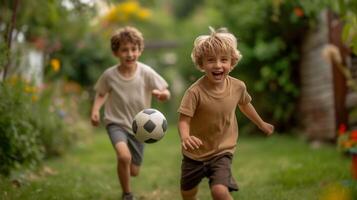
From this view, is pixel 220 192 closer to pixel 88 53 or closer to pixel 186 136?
pixel 186 136

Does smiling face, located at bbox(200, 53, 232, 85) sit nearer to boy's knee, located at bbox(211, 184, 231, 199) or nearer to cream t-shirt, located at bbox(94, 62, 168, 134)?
boy's knee, located at bbox(211, 184, 231, 199)

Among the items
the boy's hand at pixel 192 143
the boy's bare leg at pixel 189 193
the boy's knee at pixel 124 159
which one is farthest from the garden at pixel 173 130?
the boy's hand at pixel 192 143

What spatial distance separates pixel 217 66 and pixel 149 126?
2.79 ft

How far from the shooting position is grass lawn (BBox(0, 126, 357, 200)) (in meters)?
5.06

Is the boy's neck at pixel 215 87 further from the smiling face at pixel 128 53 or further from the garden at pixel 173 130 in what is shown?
the smiling face at pixel 128 53

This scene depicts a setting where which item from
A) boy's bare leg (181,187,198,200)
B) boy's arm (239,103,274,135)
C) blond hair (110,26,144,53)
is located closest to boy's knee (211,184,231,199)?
boy's bare leg (181,187,198,200)

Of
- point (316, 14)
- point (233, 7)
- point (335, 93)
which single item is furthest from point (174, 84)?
point (335, 93)

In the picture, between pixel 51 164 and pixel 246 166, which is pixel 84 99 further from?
pixel 246 166

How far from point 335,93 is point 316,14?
1899 mm

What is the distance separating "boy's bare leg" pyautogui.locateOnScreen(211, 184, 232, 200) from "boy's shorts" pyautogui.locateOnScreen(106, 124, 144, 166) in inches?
56.4

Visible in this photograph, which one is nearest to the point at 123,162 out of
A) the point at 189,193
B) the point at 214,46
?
the point at 189,193

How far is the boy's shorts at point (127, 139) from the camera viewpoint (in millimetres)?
5082

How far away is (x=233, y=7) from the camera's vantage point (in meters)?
11.5

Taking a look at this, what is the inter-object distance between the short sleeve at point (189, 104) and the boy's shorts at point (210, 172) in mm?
393
